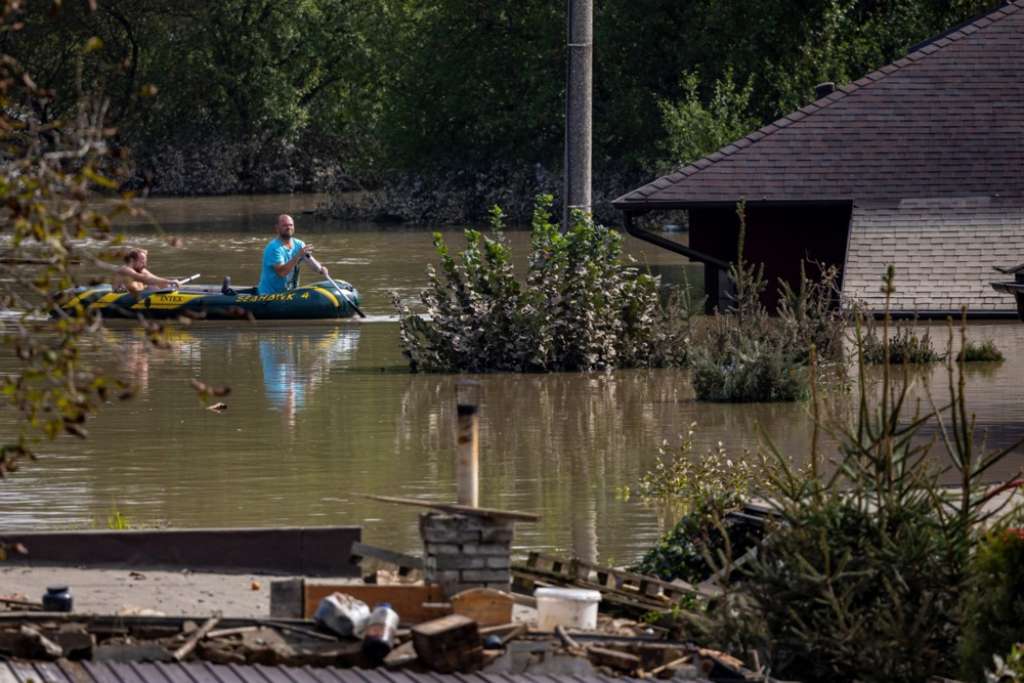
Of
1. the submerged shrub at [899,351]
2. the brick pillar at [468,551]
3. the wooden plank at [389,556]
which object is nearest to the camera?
the brick pillar at [468,551]

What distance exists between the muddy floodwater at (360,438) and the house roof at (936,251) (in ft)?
2.11

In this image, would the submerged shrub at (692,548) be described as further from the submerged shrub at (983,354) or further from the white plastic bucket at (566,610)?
the submerged shrub at (983,354)

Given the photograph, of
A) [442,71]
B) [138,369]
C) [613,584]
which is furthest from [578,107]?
[442,71]

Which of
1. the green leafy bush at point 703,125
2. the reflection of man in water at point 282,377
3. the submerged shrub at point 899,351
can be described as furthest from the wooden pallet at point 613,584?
the green leafy bush at point 703,125

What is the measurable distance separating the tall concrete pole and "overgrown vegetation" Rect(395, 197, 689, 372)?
129cm

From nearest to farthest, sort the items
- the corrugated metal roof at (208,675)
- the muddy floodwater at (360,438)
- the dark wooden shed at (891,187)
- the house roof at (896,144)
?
1. the corrugated metal roof at (208,675)
2. the muddy floodwater at (360,438)
3. the dark wooden shed at (891,187)
4. the house roof at (896,144)

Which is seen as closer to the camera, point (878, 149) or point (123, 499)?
point (123, 499)

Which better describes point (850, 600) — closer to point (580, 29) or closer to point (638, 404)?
point (638, 404)

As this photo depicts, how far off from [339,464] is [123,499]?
2.33 meters

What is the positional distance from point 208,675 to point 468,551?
6.01 ft

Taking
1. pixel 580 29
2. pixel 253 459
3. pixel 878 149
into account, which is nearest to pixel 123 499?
pixel 253 459

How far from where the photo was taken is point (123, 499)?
631 inches

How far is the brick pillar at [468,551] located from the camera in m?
10.9

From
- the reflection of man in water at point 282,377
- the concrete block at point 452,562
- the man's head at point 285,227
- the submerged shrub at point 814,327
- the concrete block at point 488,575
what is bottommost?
the concrete block at point 488,575
